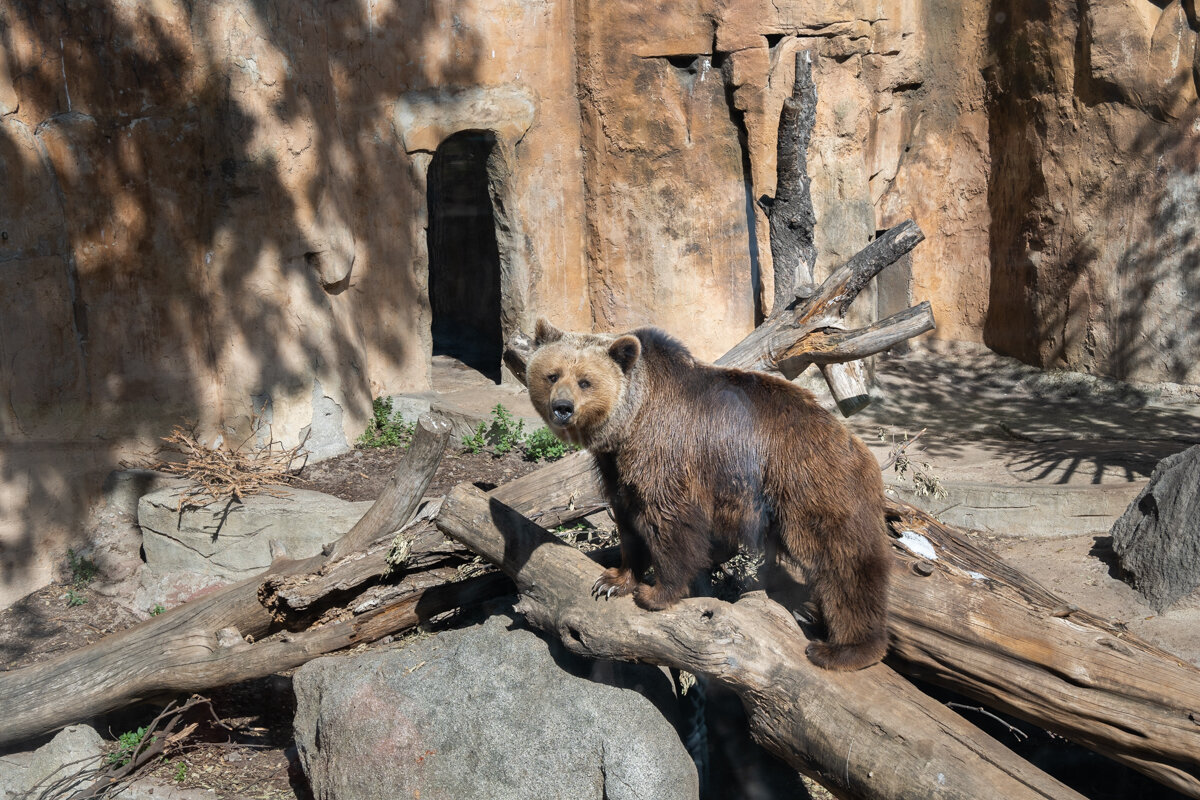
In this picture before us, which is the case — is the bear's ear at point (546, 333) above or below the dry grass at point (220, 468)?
above

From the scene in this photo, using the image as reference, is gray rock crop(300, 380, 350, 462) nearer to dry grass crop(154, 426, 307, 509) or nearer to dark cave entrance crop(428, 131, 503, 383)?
dry grass crop(154, 426, 307, 509)

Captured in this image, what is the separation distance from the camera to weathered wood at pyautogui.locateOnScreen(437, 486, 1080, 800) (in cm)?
366

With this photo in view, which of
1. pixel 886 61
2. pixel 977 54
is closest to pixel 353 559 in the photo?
pixel 886 61

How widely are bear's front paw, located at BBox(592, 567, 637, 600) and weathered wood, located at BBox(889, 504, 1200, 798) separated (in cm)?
119

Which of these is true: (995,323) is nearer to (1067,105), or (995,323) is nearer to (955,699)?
(1067,105)

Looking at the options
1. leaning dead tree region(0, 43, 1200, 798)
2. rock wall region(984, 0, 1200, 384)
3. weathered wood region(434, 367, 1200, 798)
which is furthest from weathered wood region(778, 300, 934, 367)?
rock wall region(984, 0, 1200, 384)

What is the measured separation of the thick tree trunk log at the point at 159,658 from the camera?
5.52m

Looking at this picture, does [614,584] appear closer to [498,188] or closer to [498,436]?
[498,436]

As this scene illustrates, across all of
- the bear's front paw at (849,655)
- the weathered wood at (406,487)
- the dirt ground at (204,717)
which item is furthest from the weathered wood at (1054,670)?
the dirt ground at (204,717)

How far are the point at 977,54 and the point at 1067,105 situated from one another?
1.81 m

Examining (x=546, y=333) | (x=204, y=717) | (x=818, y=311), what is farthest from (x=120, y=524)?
(x=818, y=311)

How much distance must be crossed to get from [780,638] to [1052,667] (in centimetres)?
109

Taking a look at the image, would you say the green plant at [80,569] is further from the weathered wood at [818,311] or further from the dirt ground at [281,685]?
the weathered wood at [818,311]

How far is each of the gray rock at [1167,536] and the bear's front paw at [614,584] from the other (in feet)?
14.7
